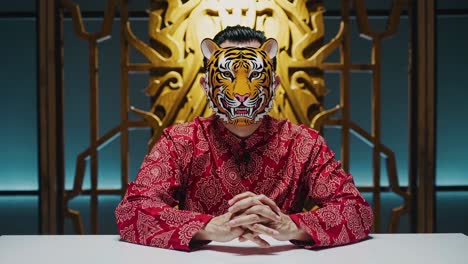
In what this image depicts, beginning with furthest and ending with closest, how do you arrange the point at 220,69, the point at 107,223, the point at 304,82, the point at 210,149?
the point at 107,223, the point at 304,82, the point at 210,149, the point at 220,69

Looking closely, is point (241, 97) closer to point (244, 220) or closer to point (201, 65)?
point (244, 220)

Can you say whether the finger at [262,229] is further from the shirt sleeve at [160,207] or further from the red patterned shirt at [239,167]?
the red patterned shirt at [239,167]

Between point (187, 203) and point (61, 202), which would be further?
point (61, 202)

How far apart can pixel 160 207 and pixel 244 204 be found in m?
0.28

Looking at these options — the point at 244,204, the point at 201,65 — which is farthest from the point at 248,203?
the point at 201,65

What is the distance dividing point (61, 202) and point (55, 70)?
0.70 meters

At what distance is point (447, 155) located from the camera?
19.7 ft

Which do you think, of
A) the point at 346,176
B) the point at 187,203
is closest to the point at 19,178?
the point at 187,203

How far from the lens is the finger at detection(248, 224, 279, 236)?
59.1 inches

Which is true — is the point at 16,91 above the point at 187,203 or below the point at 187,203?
above

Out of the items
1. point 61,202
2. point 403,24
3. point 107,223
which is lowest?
point 107,223

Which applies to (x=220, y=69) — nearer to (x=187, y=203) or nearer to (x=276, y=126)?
(x=276, y=126)

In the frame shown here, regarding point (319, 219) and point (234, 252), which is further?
point (319, 219)

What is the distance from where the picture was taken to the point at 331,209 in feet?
5.52
